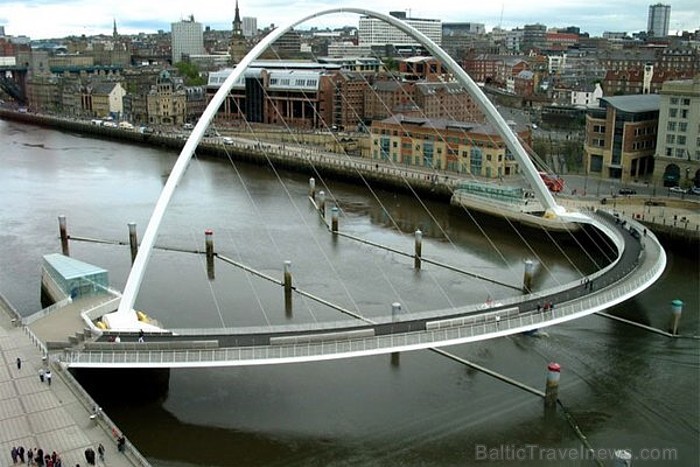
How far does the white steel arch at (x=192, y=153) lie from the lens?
61.4ft

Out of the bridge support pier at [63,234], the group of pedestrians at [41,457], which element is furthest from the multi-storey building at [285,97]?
the group of pedestrians at [41,457]

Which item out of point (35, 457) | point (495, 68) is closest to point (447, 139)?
point (35, 457)

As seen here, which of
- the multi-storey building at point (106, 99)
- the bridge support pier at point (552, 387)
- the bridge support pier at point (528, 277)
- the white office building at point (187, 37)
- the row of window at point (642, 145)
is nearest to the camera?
the bridge support pier at point (552, 387)

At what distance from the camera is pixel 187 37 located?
578 ft

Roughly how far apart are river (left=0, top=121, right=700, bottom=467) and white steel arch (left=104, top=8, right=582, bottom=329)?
163cm

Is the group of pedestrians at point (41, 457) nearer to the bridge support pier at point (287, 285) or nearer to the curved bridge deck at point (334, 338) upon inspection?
the curved bridge deck at point (334, 338)

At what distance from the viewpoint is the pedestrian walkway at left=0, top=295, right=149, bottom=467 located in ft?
44.9

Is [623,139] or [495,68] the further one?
[495,68]

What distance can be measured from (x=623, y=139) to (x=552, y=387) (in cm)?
2631

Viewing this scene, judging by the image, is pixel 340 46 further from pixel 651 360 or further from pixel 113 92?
pixel 651 360

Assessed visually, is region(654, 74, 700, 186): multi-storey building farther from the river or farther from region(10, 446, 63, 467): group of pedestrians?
region(10, 446, 63, 467): group of pedestrians

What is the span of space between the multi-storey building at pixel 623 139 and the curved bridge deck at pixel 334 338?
22229mm

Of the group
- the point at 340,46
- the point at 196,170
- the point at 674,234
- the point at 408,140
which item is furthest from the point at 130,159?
the point at 340,46

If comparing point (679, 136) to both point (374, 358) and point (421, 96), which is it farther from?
point (421, 96)
